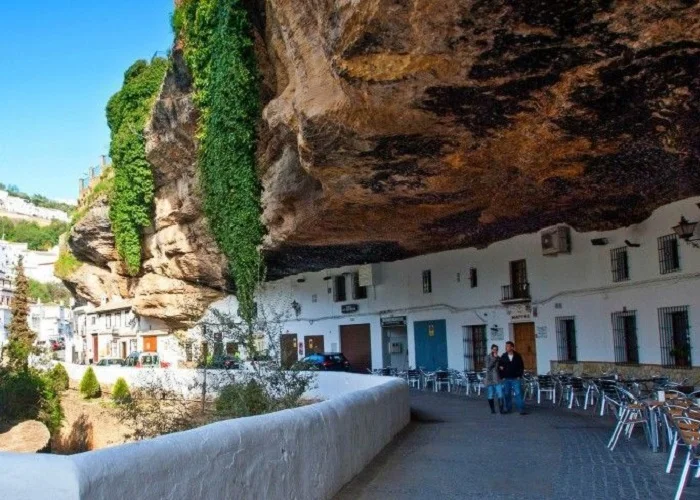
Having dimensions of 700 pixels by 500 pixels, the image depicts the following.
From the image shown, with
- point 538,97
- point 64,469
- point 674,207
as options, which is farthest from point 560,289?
point 64,469

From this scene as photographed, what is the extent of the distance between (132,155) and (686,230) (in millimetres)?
22839

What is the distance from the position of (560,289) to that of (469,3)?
1317cm

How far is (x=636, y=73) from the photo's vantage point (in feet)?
31.1

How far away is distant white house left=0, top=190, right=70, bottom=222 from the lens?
504ft

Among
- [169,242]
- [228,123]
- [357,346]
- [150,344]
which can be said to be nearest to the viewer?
[228,123]

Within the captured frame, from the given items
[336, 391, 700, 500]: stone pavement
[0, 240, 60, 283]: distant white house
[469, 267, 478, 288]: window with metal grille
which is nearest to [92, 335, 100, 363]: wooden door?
[469, 267, 478, 288]: window with metal grille

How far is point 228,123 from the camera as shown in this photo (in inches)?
735

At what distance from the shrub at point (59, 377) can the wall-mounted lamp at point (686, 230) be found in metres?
22.4

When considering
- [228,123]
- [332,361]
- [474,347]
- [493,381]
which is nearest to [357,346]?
[332,361]

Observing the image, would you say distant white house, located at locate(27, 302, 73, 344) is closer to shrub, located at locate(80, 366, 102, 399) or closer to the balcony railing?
shrub, located at locate(80, 366, 102, 399)

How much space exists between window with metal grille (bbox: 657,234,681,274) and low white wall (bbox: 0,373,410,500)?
9.76 m

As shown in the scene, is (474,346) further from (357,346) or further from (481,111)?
(481,111)

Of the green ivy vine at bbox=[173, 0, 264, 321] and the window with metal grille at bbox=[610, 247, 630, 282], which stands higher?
the green ivy vine at bbox=[173, 0, 264, 321]

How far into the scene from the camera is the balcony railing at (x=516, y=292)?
2113cm
